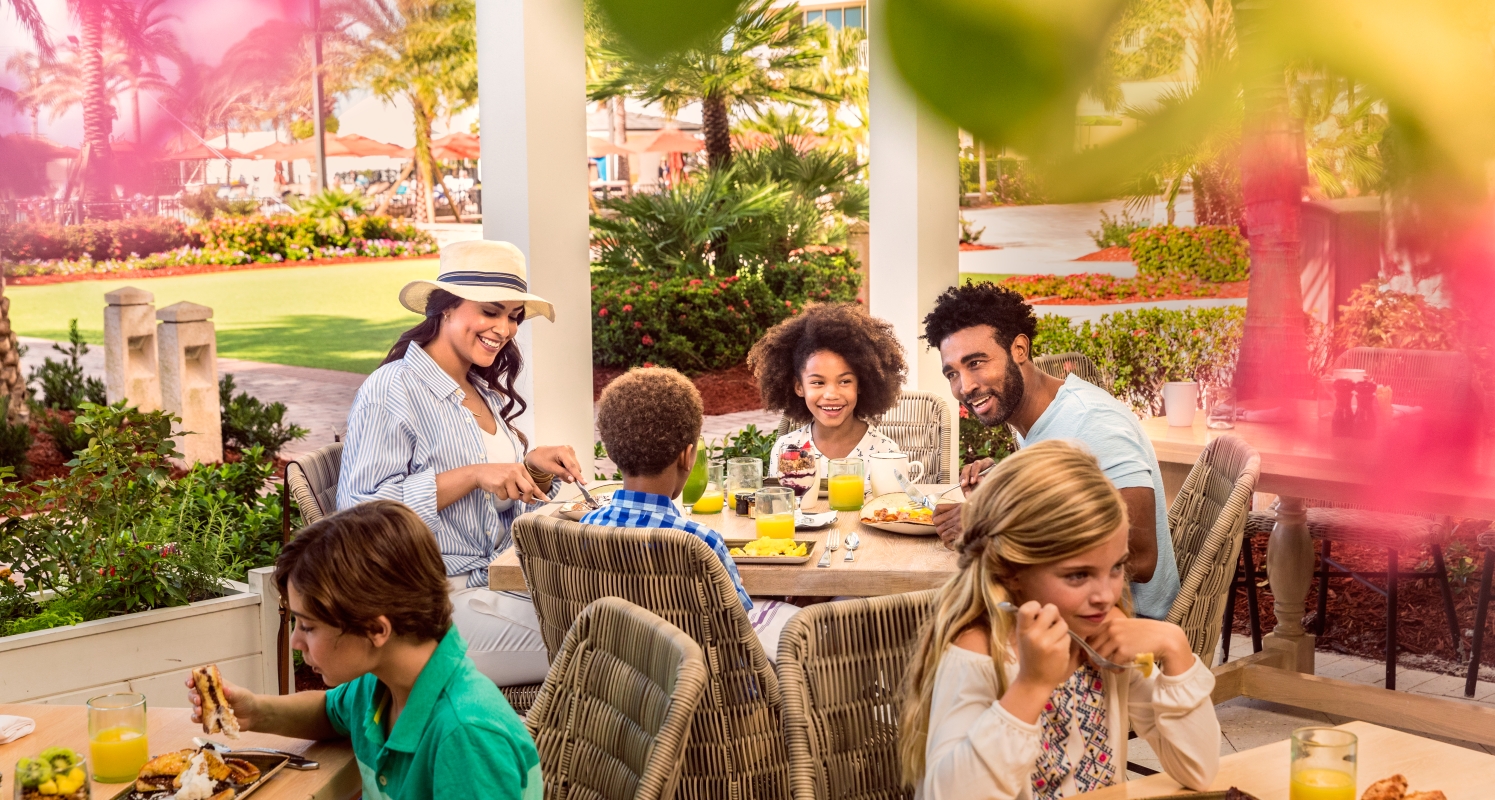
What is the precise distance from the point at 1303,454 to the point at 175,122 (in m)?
0.26

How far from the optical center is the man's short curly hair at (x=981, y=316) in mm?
3322

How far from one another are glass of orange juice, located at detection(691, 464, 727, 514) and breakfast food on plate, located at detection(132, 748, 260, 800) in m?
1.92

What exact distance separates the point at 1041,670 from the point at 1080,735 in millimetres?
326

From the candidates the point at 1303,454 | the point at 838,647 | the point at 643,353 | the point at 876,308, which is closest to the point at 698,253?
the point at 643,353

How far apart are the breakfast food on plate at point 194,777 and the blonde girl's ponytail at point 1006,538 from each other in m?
0.96

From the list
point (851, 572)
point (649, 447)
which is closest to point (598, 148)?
point (649, 447)

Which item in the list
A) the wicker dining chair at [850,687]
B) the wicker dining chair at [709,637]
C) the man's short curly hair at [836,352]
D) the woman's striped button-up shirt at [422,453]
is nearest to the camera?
the wicker dining chair at [850,687]

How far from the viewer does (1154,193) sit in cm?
26

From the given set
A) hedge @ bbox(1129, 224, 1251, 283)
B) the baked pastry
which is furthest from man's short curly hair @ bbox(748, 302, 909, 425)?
hedge @ bbox(1129, 224, 1251, 283)

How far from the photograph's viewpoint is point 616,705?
7.02 ft

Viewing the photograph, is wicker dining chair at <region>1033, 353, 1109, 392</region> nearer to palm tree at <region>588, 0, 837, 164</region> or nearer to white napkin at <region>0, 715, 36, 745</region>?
white napkin at <region>0, 715, 36, 745</region>

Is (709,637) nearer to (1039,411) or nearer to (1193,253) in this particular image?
(1039,411)

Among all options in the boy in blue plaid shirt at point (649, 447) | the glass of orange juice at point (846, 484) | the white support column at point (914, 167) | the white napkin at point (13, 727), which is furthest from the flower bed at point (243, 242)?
the glass of orange juice at point (846, 484)

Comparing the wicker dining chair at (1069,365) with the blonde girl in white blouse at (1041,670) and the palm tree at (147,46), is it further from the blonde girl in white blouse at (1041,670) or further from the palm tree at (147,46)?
the palm tree at (147,46)
